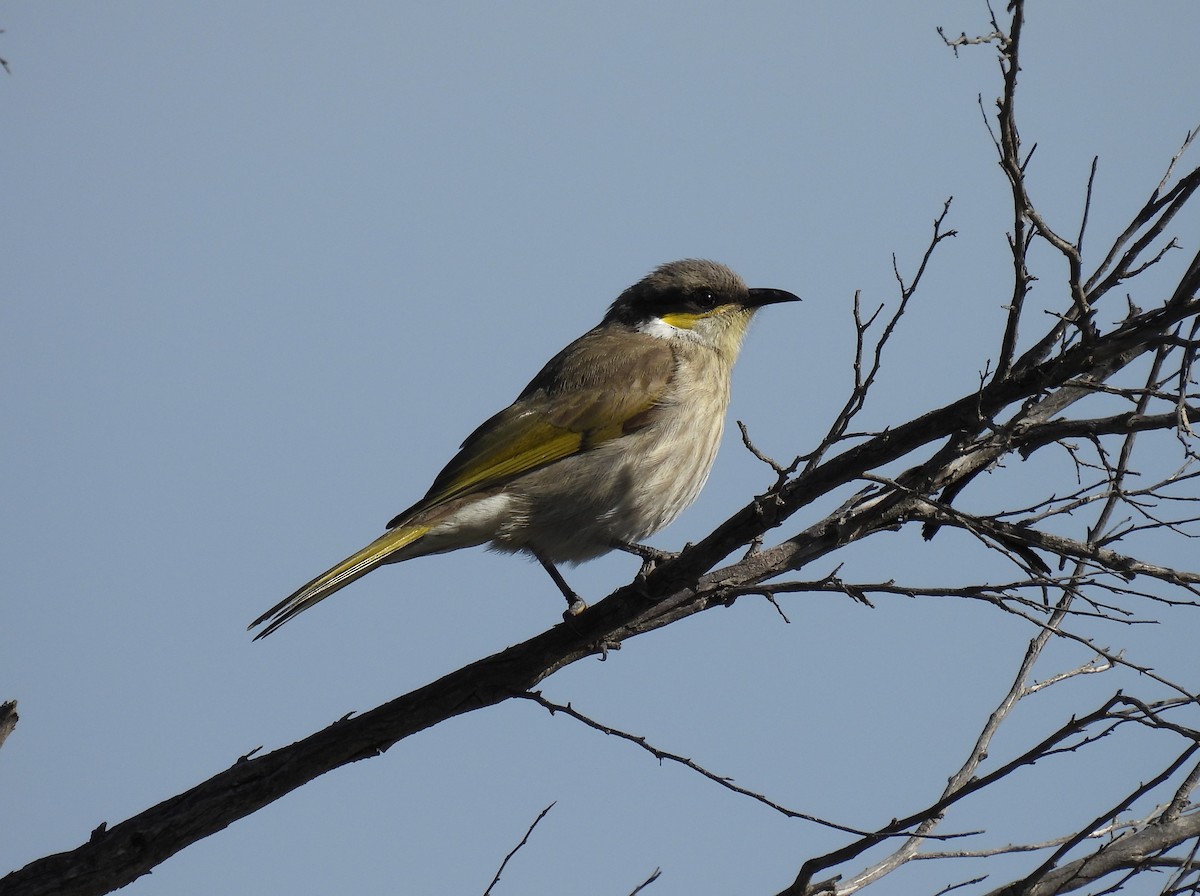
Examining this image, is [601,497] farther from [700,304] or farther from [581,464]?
[700,304]

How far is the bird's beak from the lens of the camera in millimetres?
8281

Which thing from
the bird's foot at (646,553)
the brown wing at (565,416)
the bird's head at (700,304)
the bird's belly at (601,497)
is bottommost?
the bird's foot at (646,553)

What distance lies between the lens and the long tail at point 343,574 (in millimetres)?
5707

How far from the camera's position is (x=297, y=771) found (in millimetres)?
5176

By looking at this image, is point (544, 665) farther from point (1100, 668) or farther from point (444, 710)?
point (1100, 668)

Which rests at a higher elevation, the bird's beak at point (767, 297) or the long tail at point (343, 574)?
the bird's beak at point (767, 297)

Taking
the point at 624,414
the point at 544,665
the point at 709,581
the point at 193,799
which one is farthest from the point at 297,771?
the point at 624,414

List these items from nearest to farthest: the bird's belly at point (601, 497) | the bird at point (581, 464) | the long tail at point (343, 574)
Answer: the long tail at point (343, 574)
the bird at point (581, 464)
the bird's belly at point (601, 497)

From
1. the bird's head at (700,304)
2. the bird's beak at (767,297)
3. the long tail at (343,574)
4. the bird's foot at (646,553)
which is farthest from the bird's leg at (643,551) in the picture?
the bird's beak at (767,297)

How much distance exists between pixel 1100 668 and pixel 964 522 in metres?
1.23

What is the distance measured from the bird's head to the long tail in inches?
102

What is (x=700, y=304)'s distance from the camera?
8344mm

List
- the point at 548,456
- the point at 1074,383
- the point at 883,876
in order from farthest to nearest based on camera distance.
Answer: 1. the point at 548,456
2. the point at 883,876
3. the point at 1074,383

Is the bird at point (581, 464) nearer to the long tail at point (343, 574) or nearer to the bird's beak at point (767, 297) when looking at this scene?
the long tail at point (343, 574)
